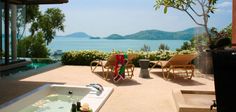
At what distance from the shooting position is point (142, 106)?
5.64 metres

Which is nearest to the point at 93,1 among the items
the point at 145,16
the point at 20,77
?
the point at 145,16

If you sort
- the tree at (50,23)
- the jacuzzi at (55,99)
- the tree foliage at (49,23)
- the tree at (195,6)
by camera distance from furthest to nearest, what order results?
1. the tree at (50,23)
2. the tree foliage at (49,23)
3. the tree at (195,6)
4. the jacuzzi at (55,99)

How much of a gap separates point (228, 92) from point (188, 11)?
29.2 feet

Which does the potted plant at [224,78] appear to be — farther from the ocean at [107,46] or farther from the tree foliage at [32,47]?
the ocean at [107,46]

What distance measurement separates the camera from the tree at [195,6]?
1055 centimetres

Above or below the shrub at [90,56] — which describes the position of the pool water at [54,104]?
below

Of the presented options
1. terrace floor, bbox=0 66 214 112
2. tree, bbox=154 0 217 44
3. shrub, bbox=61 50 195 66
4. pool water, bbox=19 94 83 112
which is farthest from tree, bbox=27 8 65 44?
pool water, bbox=19 94 83 112

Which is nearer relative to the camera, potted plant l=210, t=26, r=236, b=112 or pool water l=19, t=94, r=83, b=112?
potted plant l=210, t=26, r=236, b=112

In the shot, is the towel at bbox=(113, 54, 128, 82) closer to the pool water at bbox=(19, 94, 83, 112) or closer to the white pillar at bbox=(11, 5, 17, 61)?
the pool water at bbox=(19, 94, 83, 112)

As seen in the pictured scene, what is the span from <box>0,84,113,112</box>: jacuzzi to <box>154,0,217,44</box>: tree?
5.42 metres

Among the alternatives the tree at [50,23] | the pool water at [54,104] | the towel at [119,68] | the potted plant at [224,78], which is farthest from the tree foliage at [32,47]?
the potted plant at [224,78]

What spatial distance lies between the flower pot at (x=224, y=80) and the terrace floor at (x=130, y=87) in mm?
3014

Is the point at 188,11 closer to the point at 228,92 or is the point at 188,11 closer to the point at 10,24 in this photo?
the point at 10,24

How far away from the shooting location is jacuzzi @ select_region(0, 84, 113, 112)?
5336mm
